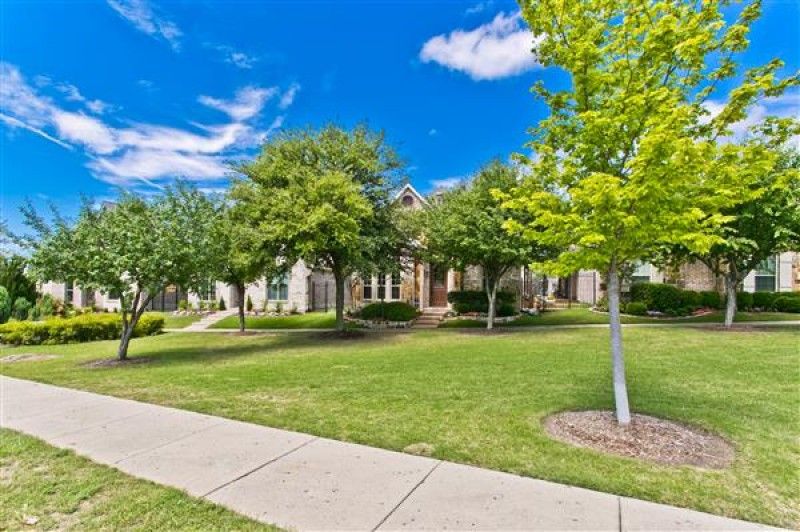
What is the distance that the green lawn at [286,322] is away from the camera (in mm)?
21297

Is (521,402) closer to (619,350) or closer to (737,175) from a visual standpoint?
(619,350)

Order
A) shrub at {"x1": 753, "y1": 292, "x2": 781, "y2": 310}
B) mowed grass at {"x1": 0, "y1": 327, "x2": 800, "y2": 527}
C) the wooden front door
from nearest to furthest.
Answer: mowed grass at {"x1": 0, "y1": 327, "x2": 800, "y2": 527}
shrub at {"x1": 753, "y1": 292, "x2": 781, "y2": 310}
the wooden front door

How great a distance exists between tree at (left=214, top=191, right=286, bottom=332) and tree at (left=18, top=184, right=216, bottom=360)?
111cm

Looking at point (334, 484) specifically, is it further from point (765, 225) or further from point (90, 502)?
point (765, 225)

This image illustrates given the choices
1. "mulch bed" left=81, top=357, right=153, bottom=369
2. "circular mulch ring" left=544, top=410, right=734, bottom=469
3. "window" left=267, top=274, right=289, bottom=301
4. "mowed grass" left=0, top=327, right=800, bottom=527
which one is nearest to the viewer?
"mowed grass" left=0, top=327, right=800, bottom=527

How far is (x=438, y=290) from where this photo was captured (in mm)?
23609

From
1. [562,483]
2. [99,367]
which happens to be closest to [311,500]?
[562,483]

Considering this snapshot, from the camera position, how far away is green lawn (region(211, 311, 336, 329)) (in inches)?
838

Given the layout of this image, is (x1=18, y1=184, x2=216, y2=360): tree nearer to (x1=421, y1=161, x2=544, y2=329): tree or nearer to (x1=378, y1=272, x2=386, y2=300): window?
(x1=421, y1=161, x2=544, y2=329): tree

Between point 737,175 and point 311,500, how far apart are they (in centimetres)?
553

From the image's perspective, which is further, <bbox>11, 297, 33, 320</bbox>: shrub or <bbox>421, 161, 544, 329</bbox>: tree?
<bbox>11, 297, 33, 320</bbox>: shrub

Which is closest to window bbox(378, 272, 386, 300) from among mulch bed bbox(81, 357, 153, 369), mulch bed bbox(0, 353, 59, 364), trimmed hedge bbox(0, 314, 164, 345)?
trimmed hedge bbox(0, 314, 164, 345)

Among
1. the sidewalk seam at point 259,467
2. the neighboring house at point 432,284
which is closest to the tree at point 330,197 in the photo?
the neighboring house at point 432,284

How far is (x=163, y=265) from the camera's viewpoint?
1036 centimetres
